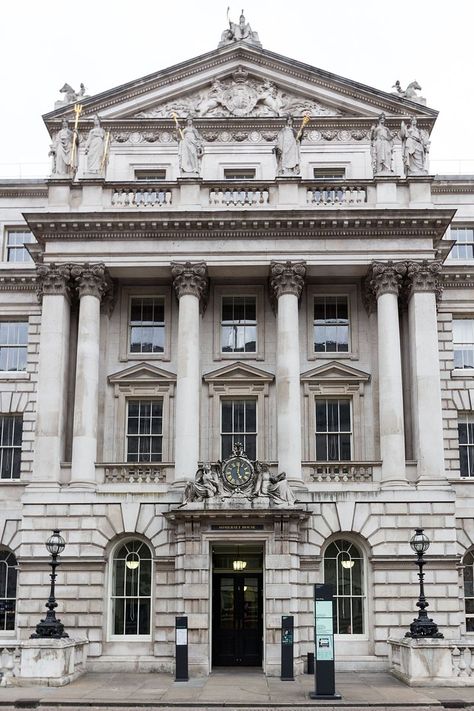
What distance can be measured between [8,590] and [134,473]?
774 centimetres

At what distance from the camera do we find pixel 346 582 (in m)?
32.3

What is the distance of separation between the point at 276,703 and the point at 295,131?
2365cm

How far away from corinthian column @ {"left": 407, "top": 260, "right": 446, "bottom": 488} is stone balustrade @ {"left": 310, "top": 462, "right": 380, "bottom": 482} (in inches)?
71.5

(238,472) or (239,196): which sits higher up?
(239,196)

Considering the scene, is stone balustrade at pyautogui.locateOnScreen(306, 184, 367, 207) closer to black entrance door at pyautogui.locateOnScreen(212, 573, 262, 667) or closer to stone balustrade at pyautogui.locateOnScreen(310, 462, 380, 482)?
stone balustrade at pyautogui.locateOnScreen(310, 462, 380, 482)

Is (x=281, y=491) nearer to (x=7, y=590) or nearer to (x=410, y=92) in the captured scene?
(x=7, y=590)

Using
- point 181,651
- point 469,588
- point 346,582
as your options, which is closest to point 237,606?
point 346,582

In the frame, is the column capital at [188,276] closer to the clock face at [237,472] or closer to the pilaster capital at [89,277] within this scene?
the pilaster capital at [89,277]

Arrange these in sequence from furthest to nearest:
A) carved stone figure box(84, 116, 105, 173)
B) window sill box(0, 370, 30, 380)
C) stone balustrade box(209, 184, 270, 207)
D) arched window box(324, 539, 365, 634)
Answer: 1. window sill box(0, 370, 30, 380)
2. carved stone figure box(84, 116, 105, 173)
3. stone balustrade box(209, 184, 270, 207)
4. arched window box(324, 539, 365, 634)

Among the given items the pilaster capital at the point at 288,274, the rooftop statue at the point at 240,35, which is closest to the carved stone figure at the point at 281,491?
the pilaster capital at the point at 288,274

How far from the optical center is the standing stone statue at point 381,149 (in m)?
35.2

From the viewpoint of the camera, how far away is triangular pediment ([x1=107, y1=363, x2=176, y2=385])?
35.2m

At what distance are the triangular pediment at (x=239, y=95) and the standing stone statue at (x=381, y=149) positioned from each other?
3.18 metres

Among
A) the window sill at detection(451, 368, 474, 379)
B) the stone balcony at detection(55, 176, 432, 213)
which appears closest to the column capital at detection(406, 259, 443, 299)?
the stone balcony at detection(55, 176, 432, 213)
